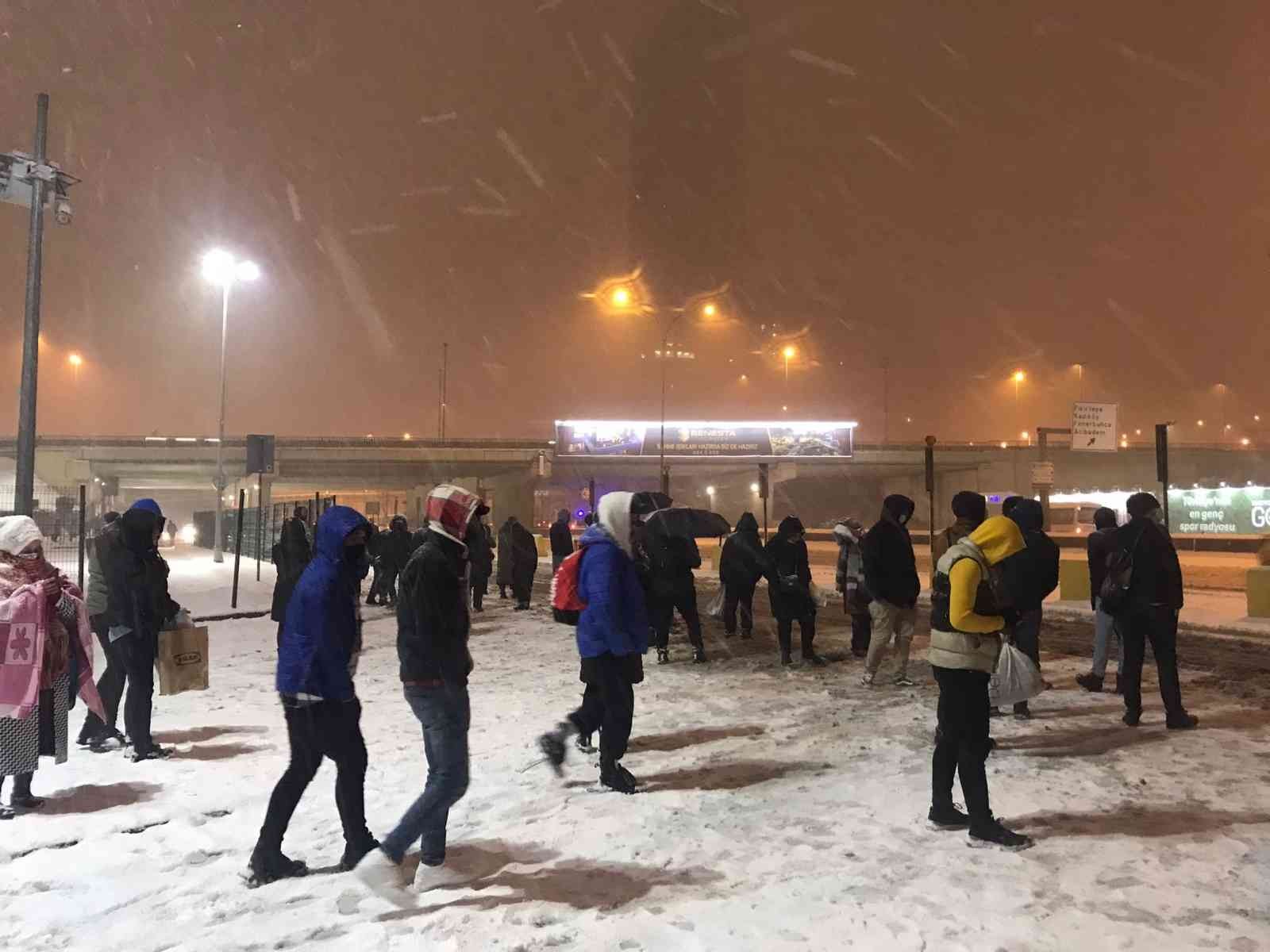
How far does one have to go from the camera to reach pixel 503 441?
53.9 metres

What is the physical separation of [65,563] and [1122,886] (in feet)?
73.3

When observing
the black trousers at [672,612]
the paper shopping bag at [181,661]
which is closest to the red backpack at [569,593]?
the paper shopping bag at [181,661]

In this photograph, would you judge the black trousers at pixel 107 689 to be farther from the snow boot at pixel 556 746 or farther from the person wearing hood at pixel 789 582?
the person wearing hood at pixel 789 582

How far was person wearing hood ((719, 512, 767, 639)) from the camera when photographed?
1010cm

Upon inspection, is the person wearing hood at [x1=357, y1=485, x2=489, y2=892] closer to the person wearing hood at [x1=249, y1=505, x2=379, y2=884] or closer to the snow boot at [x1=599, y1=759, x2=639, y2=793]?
the person wearing hood at [x1=249, y1=505, x2=379, y2=884]

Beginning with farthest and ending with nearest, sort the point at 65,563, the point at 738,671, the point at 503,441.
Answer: the point at 503,441, the point at 65,563, the point at 738,671

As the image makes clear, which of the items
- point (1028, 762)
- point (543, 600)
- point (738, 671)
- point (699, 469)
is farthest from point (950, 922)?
point (699, 469)

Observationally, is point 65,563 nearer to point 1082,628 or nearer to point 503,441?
point 1082,628

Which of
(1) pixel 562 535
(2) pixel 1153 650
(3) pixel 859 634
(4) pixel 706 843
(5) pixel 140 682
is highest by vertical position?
(1) pixel 562 535

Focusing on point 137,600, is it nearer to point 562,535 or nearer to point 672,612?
point 672,612

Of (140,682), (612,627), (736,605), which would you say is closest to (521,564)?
(736,605)

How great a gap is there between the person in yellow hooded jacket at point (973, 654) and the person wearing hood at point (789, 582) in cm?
465

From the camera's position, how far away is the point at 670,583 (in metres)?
9.34

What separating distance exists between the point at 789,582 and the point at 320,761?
19.9 ft
